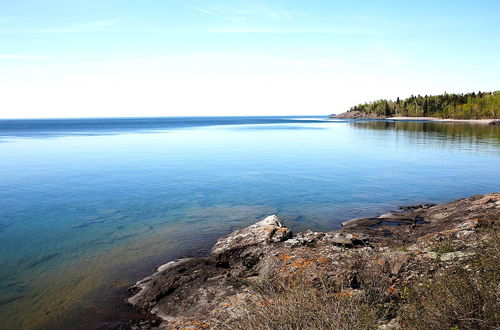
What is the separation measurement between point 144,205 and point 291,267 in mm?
15496

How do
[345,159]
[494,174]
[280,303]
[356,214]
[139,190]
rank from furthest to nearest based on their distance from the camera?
[345,159]
[494,174]
[139,190]
[356,214]
[280,303]

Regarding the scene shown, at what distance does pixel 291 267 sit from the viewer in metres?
10.6

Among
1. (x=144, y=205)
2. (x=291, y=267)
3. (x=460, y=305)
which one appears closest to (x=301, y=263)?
(x=291, y=267)

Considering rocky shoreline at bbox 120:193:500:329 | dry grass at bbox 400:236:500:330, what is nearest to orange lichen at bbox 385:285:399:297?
rocky shoreline at bbox 120:193:500:329

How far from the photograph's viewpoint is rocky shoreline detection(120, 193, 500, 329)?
28.2 feet

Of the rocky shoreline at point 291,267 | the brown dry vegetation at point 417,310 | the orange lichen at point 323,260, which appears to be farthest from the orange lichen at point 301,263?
the brown dry vegetation at point 417,310

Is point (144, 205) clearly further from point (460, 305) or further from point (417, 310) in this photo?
point (460, 305)

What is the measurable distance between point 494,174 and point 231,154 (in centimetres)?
3366

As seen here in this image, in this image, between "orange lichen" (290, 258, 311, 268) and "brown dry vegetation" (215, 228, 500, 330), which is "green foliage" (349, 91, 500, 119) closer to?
"orange lichen" (290, 258, 311, 268)

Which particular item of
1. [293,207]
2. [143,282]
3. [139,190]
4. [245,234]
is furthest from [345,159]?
[143,282]

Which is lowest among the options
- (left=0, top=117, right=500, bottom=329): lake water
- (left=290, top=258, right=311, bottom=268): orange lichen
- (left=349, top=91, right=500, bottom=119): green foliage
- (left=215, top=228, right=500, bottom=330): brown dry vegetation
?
(left=0, top=117, right=500, bottom=329): lake water

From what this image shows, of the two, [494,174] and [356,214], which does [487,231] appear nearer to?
[356,214]

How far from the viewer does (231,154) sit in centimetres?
5131

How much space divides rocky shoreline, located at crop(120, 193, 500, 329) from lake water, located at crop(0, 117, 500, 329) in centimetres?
169
